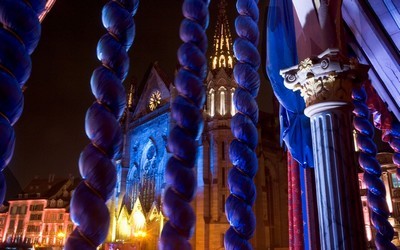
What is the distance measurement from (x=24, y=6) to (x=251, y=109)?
1.87 m

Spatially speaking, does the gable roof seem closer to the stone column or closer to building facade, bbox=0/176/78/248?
building facade, bbox=0/176/78/248

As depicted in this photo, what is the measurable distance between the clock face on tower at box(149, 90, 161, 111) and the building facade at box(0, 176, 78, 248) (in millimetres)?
21510

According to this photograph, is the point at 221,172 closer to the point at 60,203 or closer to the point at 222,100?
the point at 222,100

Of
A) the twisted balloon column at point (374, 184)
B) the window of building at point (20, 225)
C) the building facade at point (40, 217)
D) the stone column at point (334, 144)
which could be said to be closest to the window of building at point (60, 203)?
the building facade at point (40, 217)

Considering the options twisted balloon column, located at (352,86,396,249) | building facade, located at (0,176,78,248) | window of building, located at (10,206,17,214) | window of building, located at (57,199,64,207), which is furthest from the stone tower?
window of building, located at (10,206,17,214)

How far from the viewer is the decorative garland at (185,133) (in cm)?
211

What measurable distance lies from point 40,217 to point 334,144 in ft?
177

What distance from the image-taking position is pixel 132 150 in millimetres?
36562

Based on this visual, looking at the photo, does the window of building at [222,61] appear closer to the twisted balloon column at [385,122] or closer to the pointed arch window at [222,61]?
the pointed arch window at [222,61]

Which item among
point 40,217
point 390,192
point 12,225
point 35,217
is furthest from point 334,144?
point 12,225

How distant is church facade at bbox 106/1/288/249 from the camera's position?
86.0ft

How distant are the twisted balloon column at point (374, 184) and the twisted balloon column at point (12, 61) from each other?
575cm

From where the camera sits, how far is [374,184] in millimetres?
6156

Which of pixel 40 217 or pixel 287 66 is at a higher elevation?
pixel 287 66
